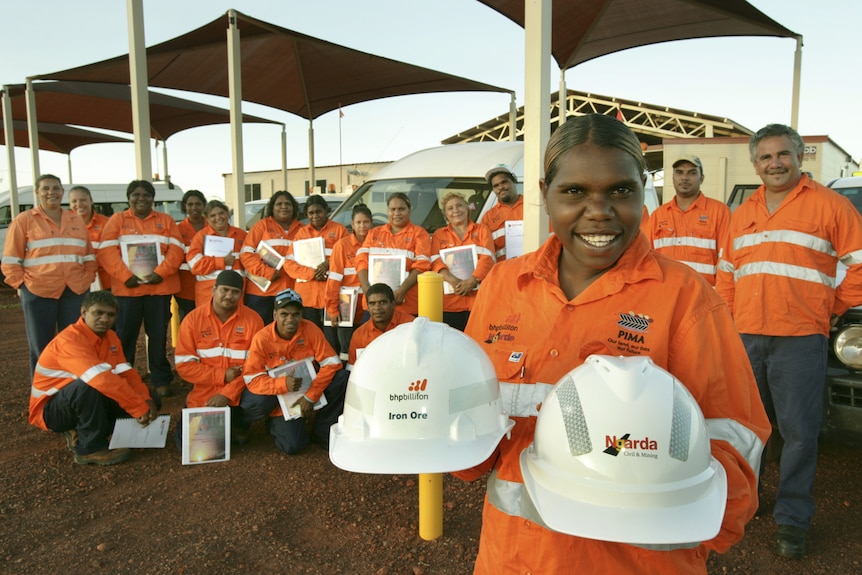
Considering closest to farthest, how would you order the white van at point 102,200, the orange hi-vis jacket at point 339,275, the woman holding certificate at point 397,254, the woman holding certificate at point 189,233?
the woman holding certificate at point 397,254
the orange hi-vis jacket at point 339,275
the woman holding certificate at point 189,233
the white van at point 102,200

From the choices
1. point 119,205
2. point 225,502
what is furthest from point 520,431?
point 119,205

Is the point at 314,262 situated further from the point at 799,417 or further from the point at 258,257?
the point at 799,417

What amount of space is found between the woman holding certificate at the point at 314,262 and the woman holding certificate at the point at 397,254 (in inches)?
24.2

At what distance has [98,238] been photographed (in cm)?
652

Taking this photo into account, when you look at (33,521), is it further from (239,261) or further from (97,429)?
(239,261)

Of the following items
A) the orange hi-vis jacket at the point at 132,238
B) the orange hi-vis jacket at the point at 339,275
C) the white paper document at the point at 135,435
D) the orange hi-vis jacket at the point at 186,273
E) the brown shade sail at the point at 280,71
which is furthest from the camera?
the brown shade sail at the point at 280,71

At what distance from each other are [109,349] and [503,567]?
4590 mm

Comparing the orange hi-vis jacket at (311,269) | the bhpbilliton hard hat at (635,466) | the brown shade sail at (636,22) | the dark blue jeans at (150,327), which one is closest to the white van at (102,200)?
the dark blue jeans at (150,327)

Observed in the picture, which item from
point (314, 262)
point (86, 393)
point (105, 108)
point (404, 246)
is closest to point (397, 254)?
point (404, 246)

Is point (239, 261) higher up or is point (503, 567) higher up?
point (239, 261)

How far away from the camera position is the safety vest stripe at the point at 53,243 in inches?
221

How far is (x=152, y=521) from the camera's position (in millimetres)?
3664

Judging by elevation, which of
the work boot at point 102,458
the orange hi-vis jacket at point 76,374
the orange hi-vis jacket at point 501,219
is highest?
the orange hi-vis jacket at point 501,219

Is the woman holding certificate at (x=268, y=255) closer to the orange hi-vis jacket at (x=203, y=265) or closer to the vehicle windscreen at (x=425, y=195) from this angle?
the orange hi-vis jacket at (x=203, y=265)
